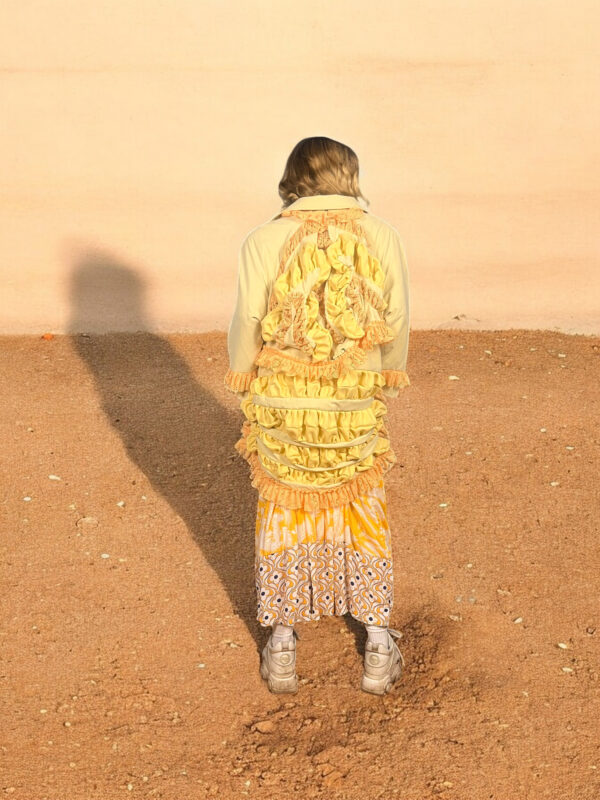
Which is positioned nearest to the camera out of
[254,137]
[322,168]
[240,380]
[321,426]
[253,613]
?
[322,168]

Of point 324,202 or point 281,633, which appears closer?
point 324,202

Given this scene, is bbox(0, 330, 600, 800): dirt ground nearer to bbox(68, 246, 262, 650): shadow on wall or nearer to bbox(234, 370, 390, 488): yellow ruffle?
bbox(68, 246, 262, 650): shadow on wall

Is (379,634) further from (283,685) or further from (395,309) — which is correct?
(395,309)

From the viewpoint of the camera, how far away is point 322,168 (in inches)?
129

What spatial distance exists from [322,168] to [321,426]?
33.3 inches

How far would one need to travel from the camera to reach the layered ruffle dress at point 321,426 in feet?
10.8

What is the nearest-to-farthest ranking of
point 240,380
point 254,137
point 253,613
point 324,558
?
point 240,380
point 324,558
point 253,613
point 254,137

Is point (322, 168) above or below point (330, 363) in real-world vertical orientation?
above

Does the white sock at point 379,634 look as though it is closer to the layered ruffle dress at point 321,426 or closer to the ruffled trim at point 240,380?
the layered ruffle dress at point 321,426

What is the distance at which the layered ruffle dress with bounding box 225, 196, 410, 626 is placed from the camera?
329 centimetres

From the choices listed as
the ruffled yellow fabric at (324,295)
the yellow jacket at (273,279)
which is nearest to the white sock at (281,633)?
the yellow jacket at (273,279)

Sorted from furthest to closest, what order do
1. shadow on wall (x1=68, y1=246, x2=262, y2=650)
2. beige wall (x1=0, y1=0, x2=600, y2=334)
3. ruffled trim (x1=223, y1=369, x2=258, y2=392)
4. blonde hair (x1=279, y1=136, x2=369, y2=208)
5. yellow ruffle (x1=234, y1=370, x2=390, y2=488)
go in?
beige wall (x1=0, y1=0, x2=600, y2=334)
shadow on wall (x1=68, y1=246, x2=262, y2=650)
ruffled trim (x1=223, y1=369, x2=258, y2=392)
yellow ruffle (x1=234, y1=370, x2=390, y2=488)
blonde hair (x1=279, y1=136, x2=369, y2=208)

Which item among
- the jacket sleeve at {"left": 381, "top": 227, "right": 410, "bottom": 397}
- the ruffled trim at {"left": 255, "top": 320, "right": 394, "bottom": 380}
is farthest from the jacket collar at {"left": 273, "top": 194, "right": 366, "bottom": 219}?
the ruffled trim at {"left": 255, "top": 320, "right": 394, "bottom": 380}

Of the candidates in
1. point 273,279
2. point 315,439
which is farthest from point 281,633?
point 273,279
